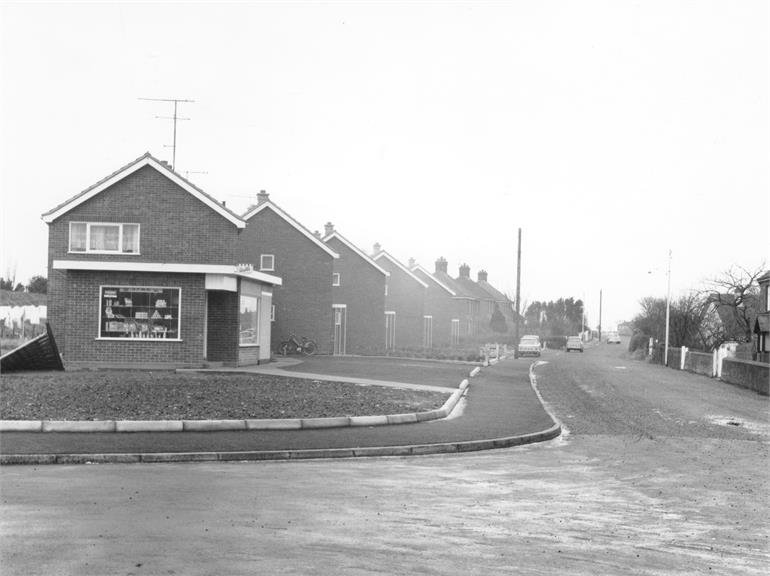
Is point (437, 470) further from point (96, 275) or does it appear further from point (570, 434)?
point (96, 275)

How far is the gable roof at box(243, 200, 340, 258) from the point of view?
151ft

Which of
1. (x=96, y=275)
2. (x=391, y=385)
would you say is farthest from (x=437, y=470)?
(x=96, y=275)

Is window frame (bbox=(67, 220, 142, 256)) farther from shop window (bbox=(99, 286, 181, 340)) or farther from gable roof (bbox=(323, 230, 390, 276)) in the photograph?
gable roof (bbox=(323, 230, 390, 276))

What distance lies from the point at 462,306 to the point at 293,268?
1577 inches

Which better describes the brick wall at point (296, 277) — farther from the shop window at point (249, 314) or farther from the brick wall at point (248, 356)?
the brick wall at point (248, 356)

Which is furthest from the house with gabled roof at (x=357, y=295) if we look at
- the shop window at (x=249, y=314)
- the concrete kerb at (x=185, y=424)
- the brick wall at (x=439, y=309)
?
the concrete kerb at (x=185, y=424)

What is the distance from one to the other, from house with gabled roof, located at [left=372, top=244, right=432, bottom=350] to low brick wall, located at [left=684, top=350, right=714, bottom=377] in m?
23.7

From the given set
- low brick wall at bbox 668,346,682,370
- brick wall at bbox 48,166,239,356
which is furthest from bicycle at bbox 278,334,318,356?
low brick wall at bbox 668,346,682,370

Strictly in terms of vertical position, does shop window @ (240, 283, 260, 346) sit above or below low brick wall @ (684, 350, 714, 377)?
above

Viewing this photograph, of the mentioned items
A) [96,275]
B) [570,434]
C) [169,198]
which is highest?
[169,198]

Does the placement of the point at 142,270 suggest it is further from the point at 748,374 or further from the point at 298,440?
the point at 748,374

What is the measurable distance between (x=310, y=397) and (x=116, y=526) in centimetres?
1245

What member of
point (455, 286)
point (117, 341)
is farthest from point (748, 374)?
point (455, 286)

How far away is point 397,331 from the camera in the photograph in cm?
6769
